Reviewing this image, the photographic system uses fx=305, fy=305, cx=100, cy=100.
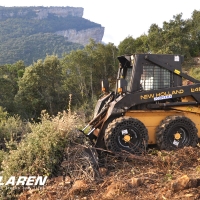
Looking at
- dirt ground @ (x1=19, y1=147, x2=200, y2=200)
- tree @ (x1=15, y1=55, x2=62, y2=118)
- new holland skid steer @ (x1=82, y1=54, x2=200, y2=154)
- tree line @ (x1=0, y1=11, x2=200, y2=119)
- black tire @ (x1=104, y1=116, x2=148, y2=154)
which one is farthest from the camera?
tree @ (x1=15, y1=55, x2=62, y2=118)

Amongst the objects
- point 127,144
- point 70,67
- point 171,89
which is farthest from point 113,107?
point 70,67

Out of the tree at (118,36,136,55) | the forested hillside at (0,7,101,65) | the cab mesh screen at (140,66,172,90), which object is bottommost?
the cab mesh screen at (140,66,172,90)

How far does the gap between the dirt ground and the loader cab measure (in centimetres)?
174

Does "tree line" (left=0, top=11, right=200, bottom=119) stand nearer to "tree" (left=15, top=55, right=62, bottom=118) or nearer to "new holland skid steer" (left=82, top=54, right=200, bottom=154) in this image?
"tree" (left=15, top=55, right=62, bottom=118)

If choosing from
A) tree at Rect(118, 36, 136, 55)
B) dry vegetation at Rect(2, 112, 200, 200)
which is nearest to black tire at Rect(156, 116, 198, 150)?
dry vegetation at Rect(2, 112, 200, 200)

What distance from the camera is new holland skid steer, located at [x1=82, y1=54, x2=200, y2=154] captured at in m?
6.55

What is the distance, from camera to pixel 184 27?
30141 millimetres

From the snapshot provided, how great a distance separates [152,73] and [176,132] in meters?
1.48

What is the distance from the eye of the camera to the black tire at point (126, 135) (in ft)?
21.1

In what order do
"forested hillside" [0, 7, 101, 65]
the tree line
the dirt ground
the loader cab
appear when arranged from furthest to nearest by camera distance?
"forested hillside" [0, 7, 101, 65], the tree line, the loader cab, the dirt ground

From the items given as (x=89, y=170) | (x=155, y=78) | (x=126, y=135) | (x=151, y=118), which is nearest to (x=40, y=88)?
(x=155, y=78)

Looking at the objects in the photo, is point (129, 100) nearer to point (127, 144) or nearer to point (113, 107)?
point (113, 107)

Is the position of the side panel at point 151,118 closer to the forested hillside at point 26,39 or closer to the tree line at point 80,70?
the tree line at point 80,70

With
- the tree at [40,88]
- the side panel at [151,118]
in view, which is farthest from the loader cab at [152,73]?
the tree at [40,88]
